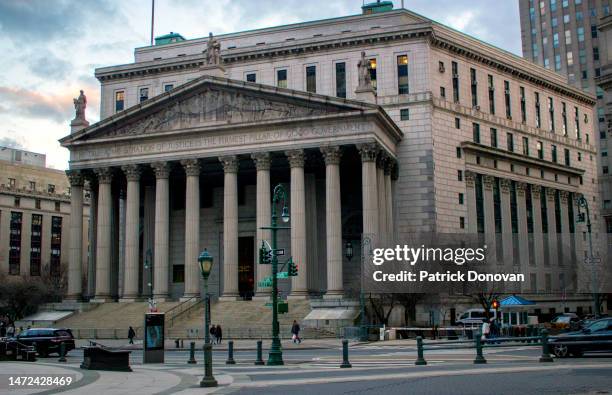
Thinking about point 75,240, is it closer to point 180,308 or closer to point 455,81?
point 180,308

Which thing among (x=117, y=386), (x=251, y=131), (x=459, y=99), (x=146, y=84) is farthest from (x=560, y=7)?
(x=117, y=386)

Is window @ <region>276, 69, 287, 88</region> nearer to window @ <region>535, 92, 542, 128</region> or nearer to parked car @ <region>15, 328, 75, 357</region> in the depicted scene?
window @ <region>535, 92, 542, 128</region>

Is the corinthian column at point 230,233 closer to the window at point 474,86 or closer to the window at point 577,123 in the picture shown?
the window at point 474,86

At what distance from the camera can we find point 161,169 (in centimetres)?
6372

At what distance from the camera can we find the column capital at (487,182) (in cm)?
7612

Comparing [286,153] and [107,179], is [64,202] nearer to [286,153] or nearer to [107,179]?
[107,179]

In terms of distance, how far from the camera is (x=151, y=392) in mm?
18688

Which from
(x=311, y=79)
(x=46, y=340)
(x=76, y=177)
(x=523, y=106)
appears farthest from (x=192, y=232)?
(x=523, y=106)

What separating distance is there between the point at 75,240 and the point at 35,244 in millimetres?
65580

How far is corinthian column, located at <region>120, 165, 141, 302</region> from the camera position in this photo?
209 ft

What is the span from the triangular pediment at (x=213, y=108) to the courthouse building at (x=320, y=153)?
0.14 metres

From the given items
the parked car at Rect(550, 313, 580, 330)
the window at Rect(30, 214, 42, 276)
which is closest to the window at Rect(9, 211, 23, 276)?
the window at Rect(30, 214, 42, 276)

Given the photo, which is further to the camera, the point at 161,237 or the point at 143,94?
the point at 143,94

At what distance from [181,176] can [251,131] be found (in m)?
14.6
